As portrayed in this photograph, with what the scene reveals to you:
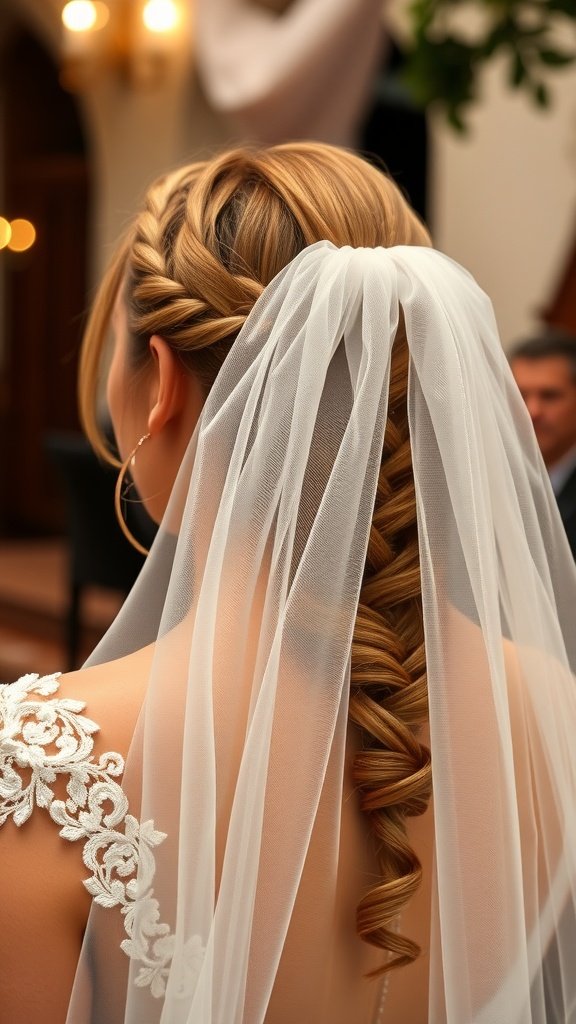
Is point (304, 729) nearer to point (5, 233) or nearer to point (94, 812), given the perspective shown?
point (94, 812)

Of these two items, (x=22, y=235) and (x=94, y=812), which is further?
(x=22, y=235)

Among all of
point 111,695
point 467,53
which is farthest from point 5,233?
point 111,695


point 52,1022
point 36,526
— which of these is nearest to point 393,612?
point 52,1022

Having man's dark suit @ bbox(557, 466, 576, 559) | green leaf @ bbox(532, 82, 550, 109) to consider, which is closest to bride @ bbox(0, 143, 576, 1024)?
man's dark suit @ bbox(557, 466, 576, 559)

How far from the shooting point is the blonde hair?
3.61 feet

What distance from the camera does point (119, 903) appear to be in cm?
102

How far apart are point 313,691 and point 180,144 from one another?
610cm

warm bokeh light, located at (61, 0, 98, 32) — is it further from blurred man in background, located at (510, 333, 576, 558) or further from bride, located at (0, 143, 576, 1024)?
bride, located at (0, 143, 576, 1024)

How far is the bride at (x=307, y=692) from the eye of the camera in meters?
1.03

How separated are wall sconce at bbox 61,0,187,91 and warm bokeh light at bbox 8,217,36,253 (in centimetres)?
185

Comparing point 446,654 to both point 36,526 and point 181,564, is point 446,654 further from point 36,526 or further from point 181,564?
point 36,526

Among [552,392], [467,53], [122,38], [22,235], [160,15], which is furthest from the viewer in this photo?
[22,235]

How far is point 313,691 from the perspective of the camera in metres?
1.08

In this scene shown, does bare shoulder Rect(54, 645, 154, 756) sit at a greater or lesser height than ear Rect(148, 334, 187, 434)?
lesser
